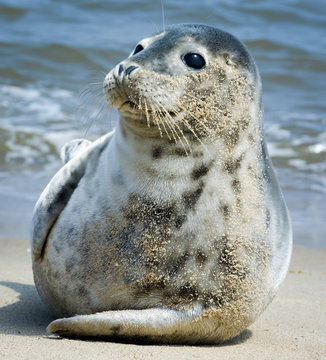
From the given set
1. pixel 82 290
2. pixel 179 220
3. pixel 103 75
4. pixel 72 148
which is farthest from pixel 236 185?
pixel 103 75

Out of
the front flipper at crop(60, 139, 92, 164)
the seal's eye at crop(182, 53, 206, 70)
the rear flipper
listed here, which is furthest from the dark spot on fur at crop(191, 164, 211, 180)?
the front flipper at crop(60, 139, 92, 164)

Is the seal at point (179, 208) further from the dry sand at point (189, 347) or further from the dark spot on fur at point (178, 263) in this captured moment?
the dry sand at point (189, 347)

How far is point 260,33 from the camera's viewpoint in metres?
16.8

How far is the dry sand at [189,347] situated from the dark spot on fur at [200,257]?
386mm

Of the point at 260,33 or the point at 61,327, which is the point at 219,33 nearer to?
the point at 61,327

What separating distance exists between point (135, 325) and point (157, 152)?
0.75m

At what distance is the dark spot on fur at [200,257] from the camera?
3.15 metres

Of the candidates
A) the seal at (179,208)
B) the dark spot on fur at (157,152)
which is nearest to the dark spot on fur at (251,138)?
the seal at (179,208)

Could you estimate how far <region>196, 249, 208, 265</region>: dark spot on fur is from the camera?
3.15 meters

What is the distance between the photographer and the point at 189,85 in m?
3.12

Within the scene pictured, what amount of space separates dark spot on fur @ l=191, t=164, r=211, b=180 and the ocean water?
1082mm

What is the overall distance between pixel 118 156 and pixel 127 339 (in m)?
0.82

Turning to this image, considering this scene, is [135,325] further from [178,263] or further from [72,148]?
[72,148]

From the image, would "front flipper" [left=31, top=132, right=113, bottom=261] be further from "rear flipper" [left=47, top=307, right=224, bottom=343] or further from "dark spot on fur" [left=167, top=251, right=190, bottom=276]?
"dark spot on fur" [left=167, top=251, right=190, bottom=276]
